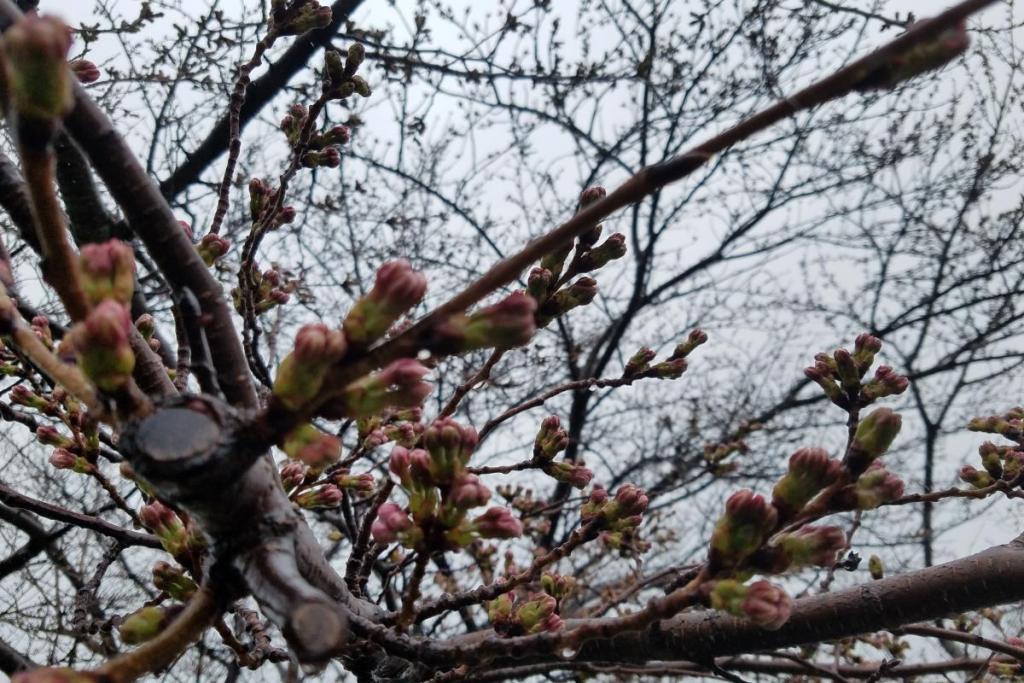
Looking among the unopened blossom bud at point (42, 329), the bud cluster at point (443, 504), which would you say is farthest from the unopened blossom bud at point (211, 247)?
the bud cluster at point (443, 504)

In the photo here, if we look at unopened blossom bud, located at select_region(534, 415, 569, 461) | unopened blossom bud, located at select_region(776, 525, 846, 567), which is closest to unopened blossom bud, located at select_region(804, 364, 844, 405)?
unopened blossom bud, located at select_region(534, 415, 569, 461)

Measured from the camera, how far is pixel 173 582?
44.6 inches

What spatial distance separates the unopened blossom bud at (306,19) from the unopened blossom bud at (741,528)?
1715mm

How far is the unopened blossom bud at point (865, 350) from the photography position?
1.62 m

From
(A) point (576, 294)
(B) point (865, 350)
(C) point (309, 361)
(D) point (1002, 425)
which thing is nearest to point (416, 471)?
(C) point (309, 361)

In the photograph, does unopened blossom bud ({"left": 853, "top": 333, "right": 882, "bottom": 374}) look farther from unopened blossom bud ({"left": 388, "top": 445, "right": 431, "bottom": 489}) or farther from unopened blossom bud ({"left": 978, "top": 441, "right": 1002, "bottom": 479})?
unopened blossom bud ({"left": 388, "top": 445, "right": 431, "bottom": 489})

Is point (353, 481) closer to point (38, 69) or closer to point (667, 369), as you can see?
point (667, 369)

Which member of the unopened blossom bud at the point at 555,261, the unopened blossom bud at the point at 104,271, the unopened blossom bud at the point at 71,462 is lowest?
the unopened blossom bud at the point at 104,271

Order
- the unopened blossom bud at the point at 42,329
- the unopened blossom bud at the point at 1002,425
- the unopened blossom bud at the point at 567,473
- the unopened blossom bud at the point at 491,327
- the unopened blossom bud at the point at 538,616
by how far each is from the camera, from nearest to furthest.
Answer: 1. the unopened blossom bud at the point at 491,327
2. the unopened blossom bud at the point at 538,616
3. the unopened blossom bud at the point at 42,329
4. the unopened blossom bud at the point at 567,473
5. the unopened blossom bud at the point at 1002,425

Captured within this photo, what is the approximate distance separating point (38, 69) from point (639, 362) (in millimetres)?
1582

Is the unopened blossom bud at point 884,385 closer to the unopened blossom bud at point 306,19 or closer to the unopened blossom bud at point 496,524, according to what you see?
the unopened blossom bud at point 496,524

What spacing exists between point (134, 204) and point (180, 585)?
0.57m

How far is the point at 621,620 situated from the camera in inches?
35.5

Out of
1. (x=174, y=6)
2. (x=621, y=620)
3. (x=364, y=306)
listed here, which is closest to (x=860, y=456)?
(x=621, y=620)
